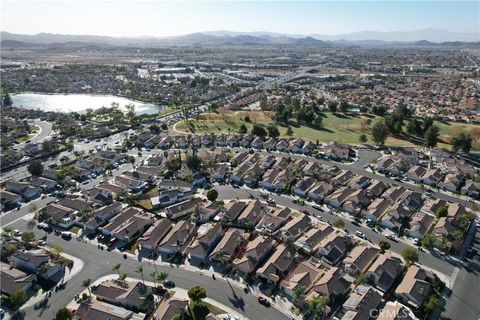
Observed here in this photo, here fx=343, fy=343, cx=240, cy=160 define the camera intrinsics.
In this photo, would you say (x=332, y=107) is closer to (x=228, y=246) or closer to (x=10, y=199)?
(x=228, y=246)

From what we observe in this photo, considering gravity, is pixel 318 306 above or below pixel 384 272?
above

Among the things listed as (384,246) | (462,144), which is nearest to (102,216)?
(384,246)

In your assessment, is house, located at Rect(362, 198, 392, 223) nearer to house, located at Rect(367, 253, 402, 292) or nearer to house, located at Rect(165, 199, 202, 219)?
house, located at Rect(367, 253, 402, 292)

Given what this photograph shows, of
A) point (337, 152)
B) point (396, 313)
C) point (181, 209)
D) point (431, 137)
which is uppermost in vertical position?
point (431, 137)

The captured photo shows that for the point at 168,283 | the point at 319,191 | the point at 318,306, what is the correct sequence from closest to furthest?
the point at 318,306 → the point at 168,283 → the point at 319,191

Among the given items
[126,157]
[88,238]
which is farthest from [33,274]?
[126,157]

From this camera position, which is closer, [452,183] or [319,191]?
[319,191]
